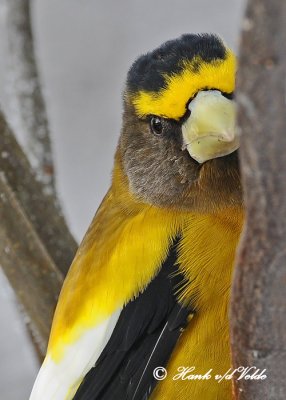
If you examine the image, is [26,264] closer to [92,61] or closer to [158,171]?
[158,171]

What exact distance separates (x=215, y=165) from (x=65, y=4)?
255 cm

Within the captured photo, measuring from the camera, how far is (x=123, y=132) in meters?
1.66

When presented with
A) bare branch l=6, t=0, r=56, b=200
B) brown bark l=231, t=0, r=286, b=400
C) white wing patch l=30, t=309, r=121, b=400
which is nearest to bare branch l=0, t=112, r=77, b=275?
bare branch l=6, t=0, r=56, b=200

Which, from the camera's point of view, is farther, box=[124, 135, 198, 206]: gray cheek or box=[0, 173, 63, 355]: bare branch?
box=[0, 173, 63, 355]: bare branch

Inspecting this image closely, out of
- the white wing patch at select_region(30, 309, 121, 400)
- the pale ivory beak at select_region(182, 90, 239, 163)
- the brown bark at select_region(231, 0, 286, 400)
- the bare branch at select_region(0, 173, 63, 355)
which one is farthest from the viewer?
the bare branch at select_region(0, 173, 63, 355)

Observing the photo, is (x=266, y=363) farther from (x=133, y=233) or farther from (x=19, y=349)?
(x=19, y=349)

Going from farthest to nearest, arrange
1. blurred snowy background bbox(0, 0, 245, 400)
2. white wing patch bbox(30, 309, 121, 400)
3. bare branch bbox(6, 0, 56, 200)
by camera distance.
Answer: blurred snowy background bbox(0, 0, 245, 400) < bare branch bbox(6, 0, 56, 200) < white wing patch bbox(30, 309, 121, 400)

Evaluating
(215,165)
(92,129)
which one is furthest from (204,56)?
(92,129)

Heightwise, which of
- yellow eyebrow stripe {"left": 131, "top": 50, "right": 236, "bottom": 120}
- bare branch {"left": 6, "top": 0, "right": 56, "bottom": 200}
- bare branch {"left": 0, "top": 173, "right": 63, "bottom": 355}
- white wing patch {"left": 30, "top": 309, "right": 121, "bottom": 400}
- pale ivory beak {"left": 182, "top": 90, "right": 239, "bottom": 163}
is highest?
bare branch {"left": 6, "top": 0, "right": 56, "bottom": 200}

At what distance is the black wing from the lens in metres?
1.39

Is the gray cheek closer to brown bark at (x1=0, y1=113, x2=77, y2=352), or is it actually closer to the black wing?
the black wing

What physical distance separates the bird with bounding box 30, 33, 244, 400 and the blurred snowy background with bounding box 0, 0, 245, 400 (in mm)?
1574

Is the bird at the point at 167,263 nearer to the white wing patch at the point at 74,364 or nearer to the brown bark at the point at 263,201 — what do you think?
the white wing patch at the point at 74,364

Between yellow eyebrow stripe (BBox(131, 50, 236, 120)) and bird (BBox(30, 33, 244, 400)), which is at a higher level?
yellow eyebrow stripe (BBox(131, 50, 236, 120))
